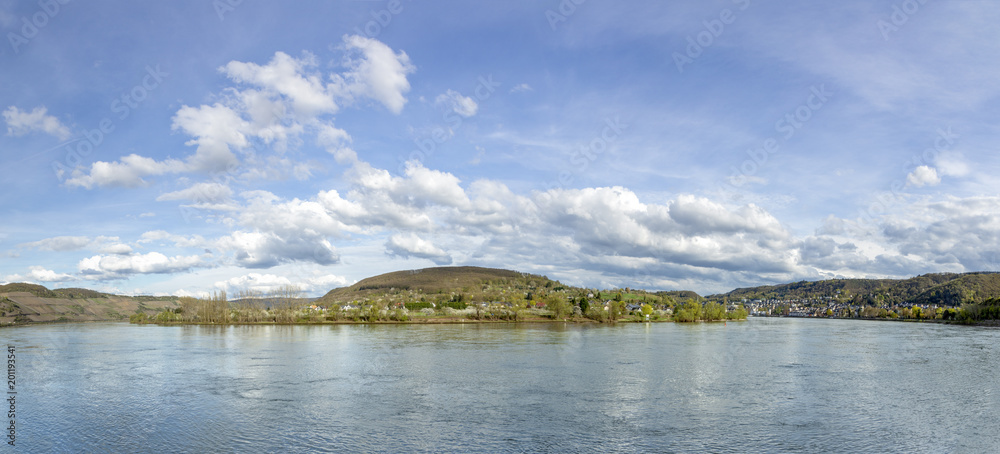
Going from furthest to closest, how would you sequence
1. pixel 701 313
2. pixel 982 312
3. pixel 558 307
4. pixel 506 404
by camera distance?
1. pixel 701 313
2. pixel 982 312
3. pixel 558 307
4. pixel 506 404

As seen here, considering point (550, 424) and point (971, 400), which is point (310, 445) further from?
point (971, 400)

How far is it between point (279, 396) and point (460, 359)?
1994 centimetres

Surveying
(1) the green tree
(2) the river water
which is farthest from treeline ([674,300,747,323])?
(2) the river water

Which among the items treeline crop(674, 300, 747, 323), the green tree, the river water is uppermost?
the river water

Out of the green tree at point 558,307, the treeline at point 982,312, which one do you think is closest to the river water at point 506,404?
the green tree at point 558,307

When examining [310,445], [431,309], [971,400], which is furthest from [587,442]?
[431,309]

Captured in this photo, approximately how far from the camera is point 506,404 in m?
28.6

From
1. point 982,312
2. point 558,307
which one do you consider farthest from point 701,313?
point 982,312

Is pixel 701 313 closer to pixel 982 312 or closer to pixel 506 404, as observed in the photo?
pixel 982 312

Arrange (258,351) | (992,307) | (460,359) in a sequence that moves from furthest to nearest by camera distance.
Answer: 1. (992,307)
2. (258,351)
3. (460,359)

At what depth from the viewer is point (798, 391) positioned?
33250mm

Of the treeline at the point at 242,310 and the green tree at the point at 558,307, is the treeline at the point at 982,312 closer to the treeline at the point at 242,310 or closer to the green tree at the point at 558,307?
the green tree at the point at 558,307

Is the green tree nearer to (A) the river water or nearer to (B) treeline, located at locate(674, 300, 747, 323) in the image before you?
(B) treeline, located at locate(674, 300, 747, 323)

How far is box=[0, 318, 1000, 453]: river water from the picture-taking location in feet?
71.4
